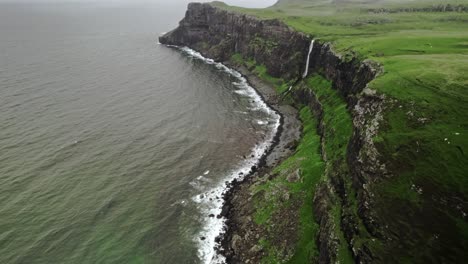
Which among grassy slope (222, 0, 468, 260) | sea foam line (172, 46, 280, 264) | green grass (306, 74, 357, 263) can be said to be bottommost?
sea foam line (172, 46, 280, 264)

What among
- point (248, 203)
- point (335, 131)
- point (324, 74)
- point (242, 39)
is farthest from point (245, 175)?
point (242, 39)

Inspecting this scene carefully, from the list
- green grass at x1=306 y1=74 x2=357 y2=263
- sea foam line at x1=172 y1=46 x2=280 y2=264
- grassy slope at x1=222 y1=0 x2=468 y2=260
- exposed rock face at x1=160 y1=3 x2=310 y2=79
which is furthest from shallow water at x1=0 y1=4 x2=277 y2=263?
grassy slope at x1=222 y1=0 x2=468 y2=260

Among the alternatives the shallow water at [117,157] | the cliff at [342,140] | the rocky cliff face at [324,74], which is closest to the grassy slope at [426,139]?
the cliff at [342,140]

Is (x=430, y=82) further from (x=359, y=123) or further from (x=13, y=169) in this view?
(x=13, y=169)

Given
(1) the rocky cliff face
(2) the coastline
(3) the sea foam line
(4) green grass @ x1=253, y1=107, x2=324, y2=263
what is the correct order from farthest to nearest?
1. (2) the coastline
2. (3) the sea foam line
3. (4) green grass @ x1=253, y1=107, x2=324, y2=263
4. (1) the rocky cliff face

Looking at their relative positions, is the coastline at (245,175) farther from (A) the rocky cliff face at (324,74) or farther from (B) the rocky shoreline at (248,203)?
(A) the rocky cliff face at (324,74)

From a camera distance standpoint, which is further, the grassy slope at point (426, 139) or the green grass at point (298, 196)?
the green grass at point (298, 196)

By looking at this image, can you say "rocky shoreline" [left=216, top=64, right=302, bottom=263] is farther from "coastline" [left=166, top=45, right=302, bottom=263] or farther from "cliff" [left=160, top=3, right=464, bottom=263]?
"cliff" [left=160, top=3, right=464, bottom=263]
